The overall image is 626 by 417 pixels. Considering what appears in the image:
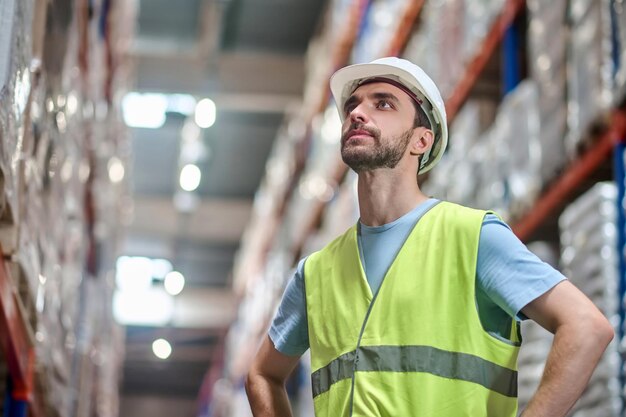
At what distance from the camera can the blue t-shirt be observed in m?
2.36

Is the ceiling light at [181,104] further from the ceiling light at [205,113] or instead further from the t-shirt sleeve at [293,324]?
the t-shirt sleeve at [293,324]

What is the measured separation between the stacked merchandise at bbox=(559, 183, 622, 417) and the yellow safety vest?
2.14 metres

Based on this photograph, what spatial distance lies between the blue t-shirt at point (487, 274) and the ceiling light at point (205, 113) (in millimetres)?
11542

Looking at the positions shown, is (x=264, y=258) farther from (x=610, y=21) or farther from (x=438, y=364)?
(x=438, y=364)

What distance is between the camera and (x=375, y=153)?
2656 mm

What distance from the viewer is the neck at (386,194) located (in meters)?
2.68

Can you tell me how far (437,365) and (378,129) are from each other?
0.58 meters

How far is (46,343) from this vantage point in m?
5.05

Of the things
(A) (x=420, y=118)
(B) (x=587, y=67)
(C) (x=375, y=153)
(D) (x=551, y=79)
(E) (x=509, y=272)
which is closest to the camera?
(E) (x=509, y=272)

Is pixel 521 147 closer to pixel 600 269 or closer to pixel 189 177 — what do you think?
pixel 600 269

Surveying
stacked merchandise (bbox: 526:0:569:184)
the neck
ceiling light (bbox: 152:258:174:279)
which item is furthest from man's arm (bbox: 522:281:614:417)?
ceiling light (bbox: 152:258:174:279)

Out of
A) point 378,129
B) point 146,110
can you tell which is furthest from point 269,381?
point 146,110

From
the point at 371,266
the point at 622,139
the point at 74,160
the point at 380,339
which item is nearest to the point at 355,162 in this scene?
the point at 371,266

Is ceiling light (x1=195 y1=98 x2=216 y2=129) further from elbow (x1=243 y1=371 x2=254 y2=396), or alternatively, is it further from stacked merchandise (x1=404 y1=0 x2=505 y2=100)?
elbow (x1=243 y1=371 x2=254 y2=396)
